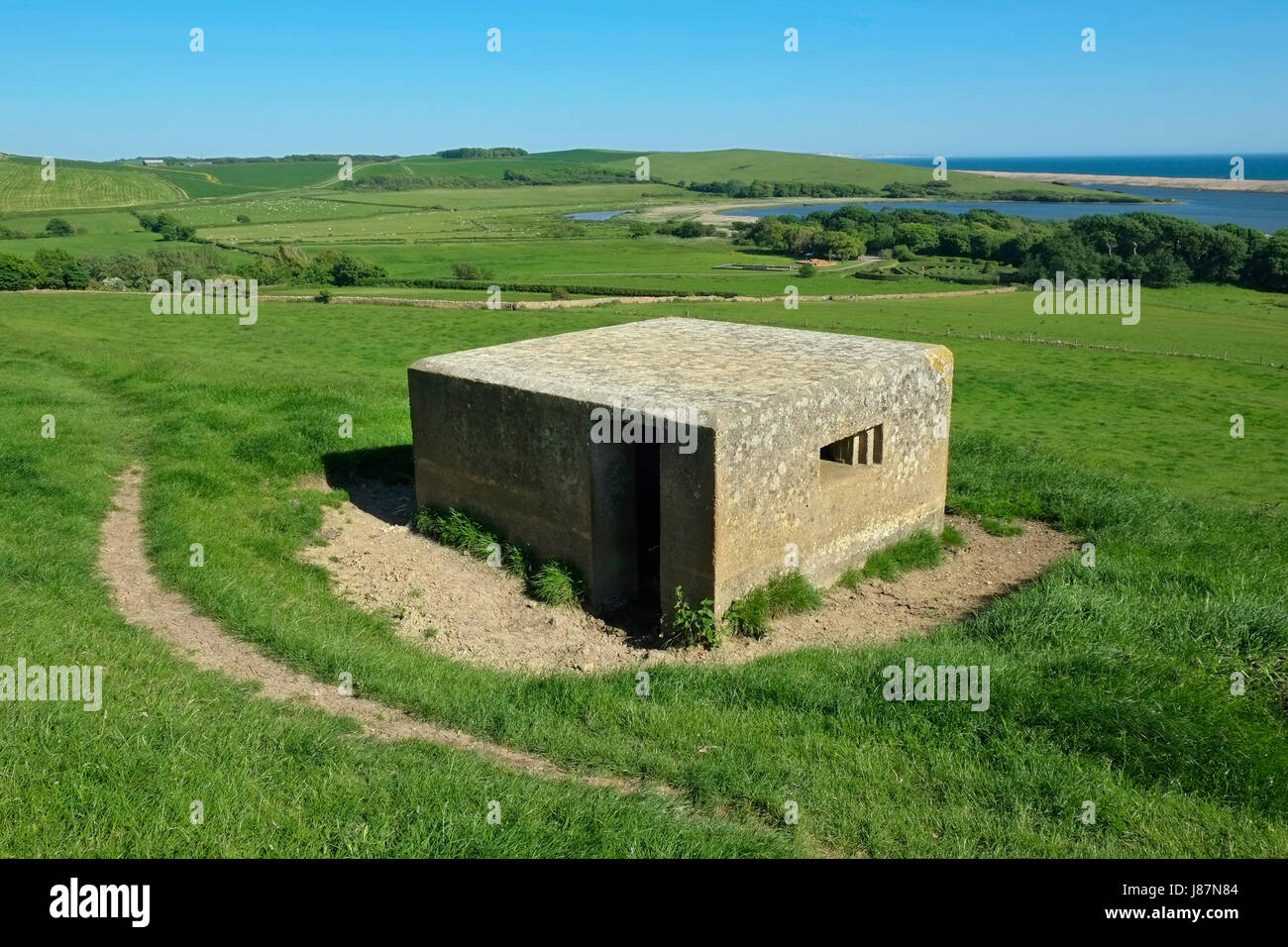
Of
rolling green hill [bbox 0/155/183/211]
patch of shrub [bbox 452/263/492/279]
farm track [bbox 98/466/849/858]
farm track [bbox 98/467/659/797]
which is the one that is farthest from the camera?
rolling green hill [bbox 0/155/183/211]

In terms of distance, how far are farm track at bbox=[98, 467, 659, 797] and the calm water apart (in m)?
140

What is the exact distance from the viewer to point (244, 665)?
870 centimetres

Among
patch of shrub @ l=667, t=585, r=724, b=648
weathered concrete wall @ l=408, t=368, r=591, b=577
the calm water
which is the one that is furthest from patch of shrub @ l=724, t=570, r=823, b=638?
the calm water

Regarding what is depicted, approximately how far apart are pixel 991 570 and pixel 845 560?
6.38 feet

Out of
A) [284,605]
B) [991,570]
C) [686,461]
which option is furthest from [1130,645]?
[284,605]

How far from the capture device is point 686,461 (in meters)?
9.70

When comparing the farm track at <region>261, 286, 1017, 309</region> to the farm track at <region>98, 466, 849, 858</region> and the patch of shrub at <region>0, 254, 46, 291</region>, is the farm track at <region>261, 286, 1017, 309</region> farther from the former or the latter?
the farm track at <region>98, 466, 849, 858</region>

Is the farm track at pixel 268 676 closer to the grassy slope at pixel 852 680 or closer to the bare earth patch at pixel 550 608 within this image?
the grassy slope at pixel 852 680

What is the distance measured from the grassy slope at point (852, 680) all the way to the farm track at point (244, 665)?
170mm

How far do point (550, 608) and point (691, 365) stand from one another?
3.28m

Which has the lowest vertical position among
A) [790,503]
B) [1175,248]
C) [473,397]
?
[790,503]

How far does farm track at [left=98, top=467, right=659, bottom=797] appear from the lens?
726 centimetres

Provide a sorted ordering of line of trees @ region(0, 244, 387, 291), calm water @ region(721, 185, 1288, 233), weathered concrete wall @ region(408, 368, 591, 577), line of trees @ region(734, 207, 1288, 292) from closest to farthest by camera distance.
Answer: weathered concrete wall @ region(408, 368, 591, 577) → line of trees @ region(0, 244, 387, 291) → line of trees @ region(734, 207, 1288, 292) → calm water @ region(721, 185, 1288, 233)
